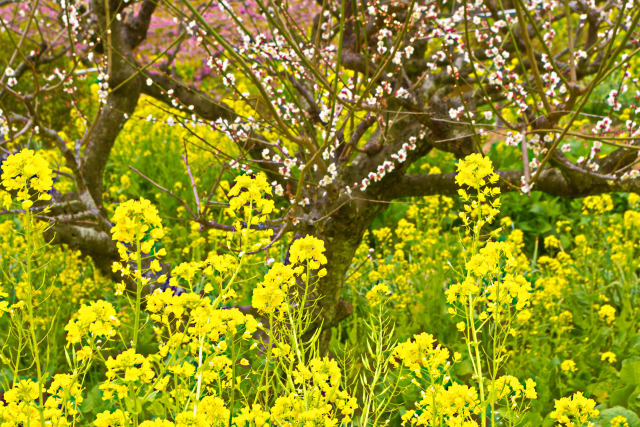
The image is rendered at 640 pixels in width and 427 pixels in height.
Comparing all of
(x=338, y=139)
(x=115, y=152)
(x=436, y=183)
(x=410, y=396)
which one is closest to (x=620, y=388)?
(x=410, y=396)

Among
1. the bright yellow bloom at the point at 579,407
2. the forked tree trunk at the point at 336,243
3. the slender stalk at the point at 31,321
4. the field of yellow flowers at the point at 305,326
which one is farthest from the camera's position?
the forked tree trunk at the point at 336,243

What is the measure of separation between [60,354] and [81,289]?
1.74 feet

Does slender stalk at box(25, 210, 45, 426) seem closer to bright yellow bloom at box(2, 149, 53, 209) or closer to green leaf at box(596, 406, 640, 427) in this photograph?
bright yellow bloom at box(2, 149, 53, 209)

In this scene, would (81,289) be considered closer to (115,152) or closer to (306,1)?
(115,152)

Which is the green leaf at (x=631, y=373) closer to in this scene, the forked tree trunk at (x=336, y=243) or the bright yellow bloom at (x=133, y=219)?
the forked tree trunk at (x=336, y=243)

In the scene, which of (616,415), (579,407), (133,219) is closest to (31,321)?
(133,219)

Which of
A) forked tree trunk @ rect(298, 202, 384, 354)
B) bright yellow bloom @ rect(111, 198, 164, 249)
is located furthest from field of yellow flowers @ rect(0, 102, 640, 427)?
forked tree trunk @ rect(298, 202, 384, 354)

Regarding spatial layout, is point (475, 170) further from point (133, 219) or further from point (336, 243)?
point (336, 243)

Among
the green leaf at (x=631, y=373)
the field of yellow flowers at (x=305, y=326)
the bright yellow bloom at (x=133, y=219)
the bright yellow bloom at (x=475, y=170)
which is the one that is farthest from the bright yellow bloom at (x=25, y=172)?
the green leaf at (x=631, y=373)

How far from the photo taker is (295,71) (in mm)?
3631

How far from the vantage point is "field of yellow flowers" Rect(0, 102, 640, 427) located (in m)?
1.53

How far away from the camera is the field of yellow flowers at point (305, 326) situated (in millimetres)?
1525

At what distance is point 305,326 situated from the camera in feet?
6.70

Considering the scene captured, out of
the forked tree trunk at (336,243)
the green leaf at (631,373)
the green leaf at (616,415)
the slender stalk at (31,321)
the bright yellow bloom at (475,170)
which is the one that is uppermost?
the bright yellow bloom at (475,170)
